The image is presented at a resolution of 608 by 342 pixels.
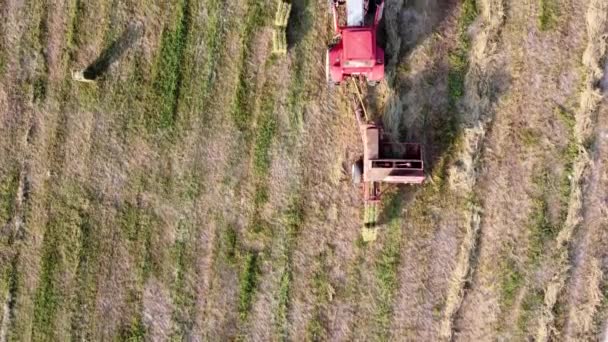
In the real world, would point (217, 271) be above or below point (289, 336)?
above

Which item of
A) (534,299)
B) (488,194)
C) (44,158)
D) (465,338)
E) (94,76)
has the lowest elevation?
(465,338)

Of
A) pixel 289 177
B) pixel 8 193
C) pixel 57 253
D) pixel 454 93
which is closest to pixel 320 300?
pixel 289 177

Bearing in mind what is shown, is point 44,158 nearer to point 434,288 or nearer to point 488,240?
point 434,288

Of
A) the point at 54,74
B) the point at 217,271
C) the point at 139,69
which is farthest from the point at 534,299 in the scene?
the point at 54,74

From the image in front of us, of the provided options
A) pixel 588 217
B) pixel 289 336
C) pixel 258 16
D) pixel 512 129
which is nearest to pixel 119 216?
pixel 289 336

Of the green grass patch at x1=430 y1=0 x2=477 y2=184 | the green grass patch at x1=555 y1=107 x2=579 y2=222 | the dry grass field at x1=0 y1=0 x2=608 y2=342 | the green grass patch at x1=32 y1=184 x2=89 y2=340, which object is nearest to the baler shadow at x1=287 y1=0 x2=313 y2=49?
the dry grass field at x1=0 y1=0 x2=608 y2=342

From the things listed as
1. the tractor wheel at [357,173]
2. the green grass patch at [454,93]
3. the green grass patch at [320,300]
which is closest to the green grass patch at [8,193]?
the green grass patch at [320,300]
